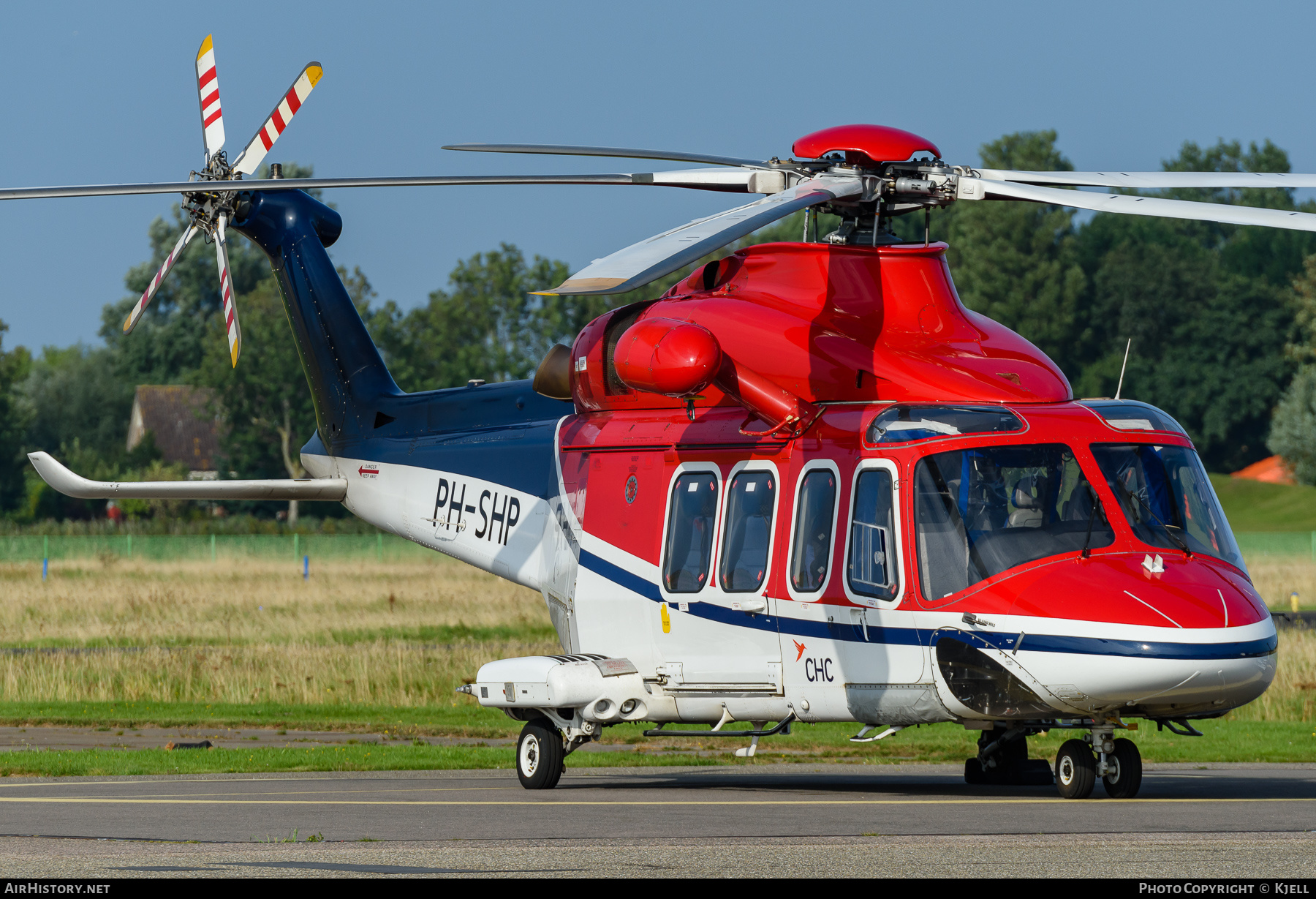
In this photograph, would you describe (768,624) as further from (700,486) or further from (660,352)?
(660,352)

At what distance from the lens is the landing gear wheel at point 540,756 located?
14.9 metres

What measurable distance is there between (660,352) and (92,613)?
2881cm

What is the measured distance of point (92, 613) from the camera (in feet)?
128

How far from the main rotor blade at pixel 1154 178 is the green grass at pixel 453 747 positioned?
7.14 metres

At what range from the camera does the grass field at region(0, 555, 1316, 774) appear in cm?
1866

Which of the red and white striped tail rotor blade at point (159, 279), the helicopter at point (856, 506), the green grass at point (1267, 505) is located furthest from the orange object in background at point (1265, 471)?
the helicopter at point (856, 506)

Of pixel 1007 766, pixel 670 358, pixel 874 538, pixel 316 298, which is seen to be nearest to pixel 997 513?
pixel 874 538

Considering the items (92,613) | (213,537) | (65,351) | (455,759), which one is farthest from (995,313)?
(65,351)

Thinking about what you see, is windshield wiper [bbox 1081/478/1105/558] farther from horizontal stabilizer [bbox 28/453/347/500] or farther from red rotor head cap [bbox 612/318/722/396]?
horizontal stabilizer [bbox 28/453/347/500]

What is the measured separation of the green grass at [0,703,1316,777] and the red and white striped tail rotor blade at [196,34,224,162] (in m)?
6.32

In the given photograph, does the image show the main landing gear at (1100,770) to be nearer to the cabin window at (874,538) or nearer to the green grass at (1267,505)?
the cabin window at (874,538)

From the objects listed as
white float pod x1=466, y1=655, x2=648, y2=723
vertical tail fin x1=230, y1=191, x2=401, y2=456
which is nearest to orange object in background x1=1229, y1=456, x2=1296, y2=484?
vertical tail fin x1=230, y1=191, x2=401, y2=456

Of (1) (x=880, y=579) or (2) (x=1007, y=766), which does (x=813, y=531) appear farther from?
(2) (x=1007, y=766)

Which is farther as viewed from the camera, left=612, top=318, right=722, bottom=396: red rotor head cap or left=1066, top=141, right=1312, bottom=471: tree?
left=1066, top=141, right=1312, bottom=471: tree
